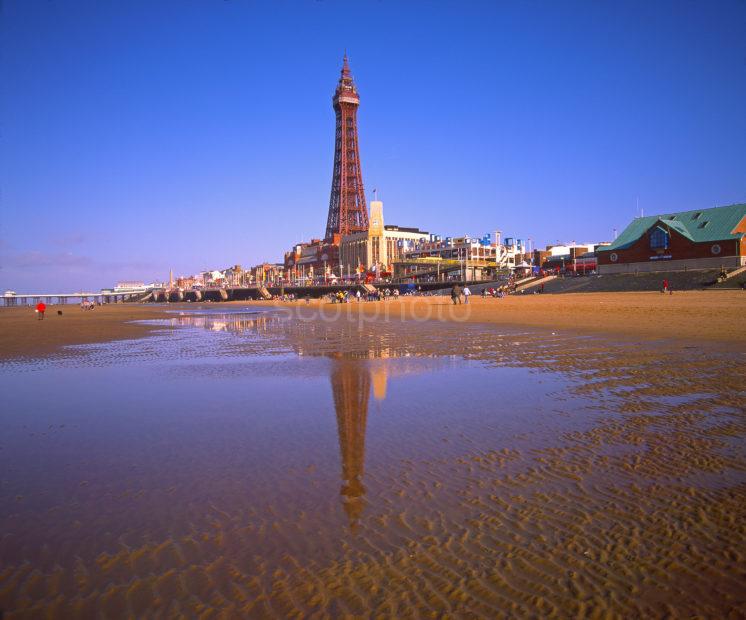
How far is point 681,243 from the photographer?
1834 inches

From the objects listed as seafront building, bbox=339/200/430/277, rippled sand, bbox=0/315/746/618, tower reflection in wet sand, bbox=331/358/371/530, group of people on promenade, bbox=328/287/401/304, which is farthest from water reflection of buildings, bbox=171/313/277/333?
seafront building, bbox=339/200/430/277

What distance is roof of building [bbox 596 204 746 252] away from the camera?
43753 mm

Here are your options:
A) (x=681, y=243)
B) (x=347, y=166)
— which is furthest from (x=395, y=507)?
(x=347, y=166)

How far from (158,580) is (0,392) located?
802 centimetres

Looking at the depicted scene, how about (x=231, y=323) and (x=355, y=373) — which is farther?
(x=231, y=323)

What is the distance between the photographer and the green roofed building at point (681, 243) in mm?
Result: 43062

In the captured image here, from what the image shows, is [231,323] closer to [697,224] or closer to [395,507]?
[395,507]

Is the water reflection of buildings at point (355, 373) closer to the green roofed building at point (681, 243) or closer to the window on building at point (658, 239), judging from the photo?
the green roofed building at point (681, 243)

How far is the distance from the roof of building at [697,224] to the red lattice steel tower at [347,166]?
77.2m

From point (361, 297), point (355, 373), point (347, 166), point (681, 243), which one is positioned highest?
point (347, 166)

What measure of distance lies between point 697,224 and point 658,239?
3512mm

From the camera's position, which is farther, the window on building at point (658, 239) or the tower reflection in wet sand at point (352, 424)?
the window on building at point (658, 239)

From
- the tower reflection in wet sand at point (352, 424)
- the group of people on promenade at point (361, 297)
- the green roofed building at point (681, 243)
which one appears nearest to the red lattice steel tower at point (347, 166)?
the group of people on promenade at point (361, 297)

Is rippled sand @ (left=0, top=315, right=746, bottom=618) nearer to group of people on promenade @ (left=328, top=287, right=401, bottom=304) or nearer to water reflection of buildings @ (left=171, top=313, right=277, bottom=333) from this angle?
water reflection of buildings @ (left=171, top=313, right=277, bottom=333)
